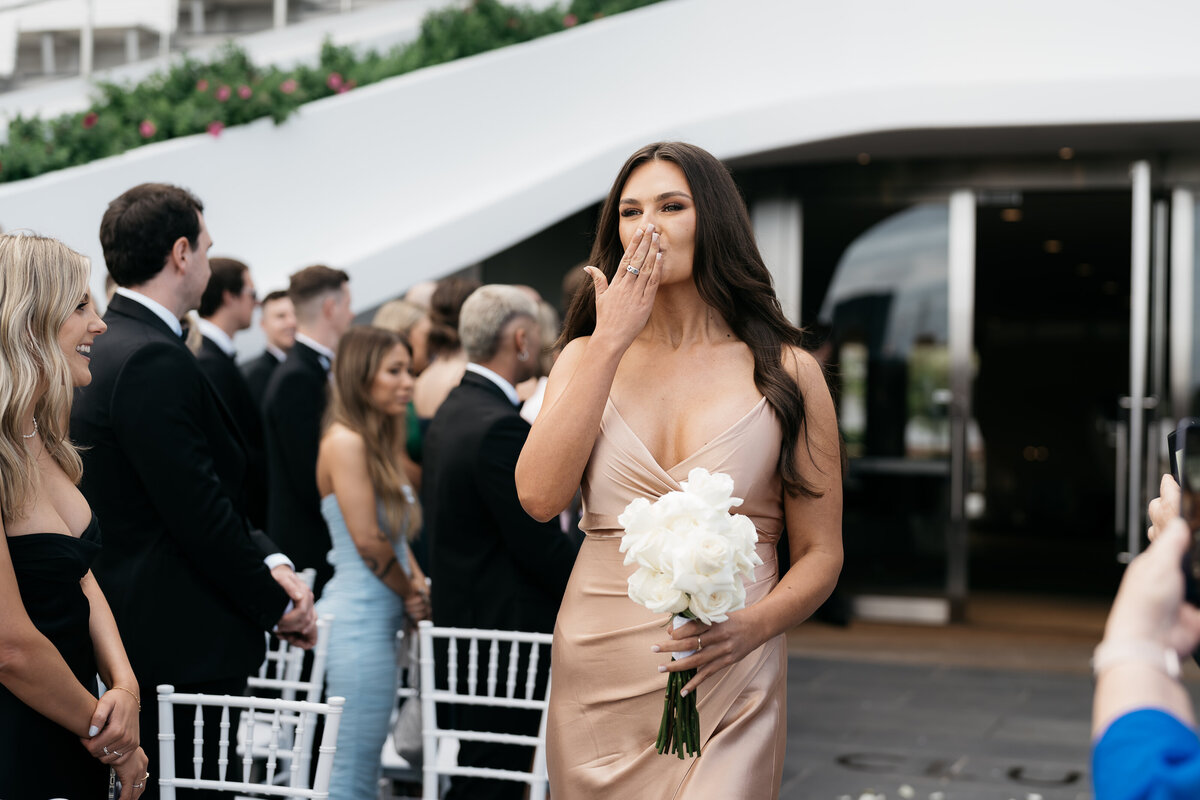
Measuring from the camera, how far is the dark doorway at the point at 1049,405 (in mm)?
14828

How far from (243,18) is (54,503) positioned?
11285mm

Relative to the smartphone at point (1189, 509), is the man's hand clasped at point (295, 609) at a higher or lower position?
lower

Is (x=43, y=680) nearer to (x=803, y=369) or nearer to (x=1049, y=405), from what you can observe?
(x=803, y=369)

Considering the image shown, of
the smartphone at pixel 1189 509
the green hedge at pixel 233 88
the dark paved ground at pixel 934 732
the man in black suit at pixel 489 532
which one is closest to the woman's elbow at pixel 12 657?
the man in black suit at pixel 489 532

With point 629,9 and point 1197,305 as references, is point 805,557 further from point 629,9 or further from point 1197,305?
point 629,9

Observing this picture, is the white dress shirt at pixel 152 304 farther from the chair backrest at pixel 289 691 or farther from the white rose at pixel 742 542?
the white rose at pixel 742 542

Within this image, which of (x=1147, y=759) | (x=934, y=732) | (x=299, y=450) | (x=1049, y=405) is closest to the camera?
(x=1147, y=759)

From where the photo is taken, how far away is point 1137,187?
865 cm

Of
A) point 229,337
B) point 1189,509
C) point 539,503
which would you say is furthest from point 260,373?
point 1189,509

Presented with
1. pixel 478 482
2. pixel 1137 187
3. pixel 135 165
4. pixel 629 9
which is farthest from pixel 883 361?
pixel 478 482

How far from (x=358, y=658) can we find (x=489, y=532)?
Result: 0.75m

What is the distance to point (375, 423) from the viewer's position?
4.59 m

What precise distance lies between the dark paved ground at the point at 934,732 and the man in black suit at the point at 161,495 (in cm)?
293

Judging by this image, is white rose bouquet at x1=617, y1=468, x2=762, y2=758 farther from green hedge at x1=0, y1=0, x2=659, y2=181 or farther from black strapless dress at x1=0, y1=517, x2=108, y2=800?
green hedge at x1=0, y1=0, x2=659, y2=181
